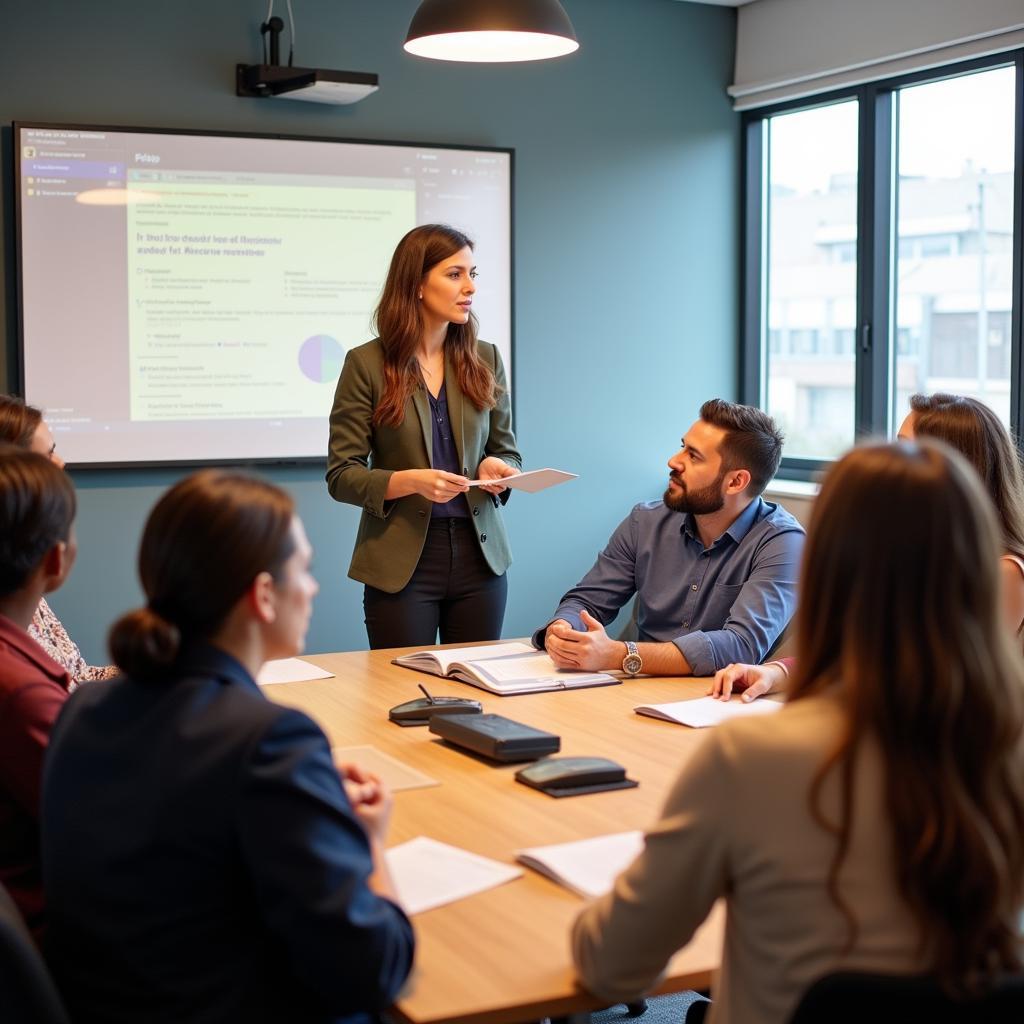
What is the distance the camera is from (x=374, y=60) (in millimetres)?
4930

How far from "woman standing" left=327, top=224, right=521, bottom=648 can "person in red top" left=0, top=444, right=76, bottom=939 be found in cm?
164

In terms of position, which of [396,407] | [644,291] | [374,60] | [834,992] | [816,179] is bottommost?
[834,992]

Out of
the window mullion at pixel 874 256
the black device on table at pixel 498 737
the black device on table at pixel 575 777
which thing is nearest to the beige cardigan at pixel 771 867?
the black device on table at pixel 575 777

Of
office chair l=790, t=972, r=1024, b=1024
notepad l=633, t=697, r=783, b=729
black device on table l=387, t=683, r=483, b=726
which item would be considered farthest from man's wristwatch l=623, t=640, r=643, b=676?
office chair l=790, t=972, r=1024, b=1024

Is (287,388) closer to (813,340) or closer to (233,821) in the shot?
(813,340)

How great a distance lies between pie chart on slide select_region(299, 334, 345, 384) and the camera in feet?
16.0

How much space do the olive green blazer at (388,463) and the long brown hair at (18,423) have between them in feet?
3.34

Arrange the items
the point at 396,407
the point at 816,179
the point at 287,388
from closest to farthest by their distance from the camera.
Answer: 1. the point at 396,407
2. the point at 287,388
3. the point at 816,179

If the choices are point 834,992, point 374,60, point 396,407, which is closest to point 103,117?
point 374,60

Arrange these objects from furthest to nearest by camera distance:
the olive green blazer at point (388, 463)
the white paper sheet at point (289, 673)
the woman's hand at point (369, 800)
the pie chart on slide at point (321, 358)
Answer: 1. the pie chart on slide at point (321, 358)
2. the olive green blazer at point (388, 463)
3. the white paper sheet at point (289, 673)
4. the woman's hand at point (369, 800)

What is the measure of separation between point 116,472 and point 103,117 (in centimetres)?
120

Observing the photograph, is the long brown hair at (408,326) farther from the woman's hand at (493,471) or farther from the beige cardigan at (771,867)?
the beige cardigan at (771,867)

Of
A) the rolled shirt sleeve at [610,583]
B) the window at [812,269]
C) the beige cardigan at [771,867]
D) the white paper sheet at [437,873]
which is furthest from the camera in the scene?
the window at [812,269]

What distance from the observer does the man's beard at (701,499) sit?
Answer: 10.1ft
